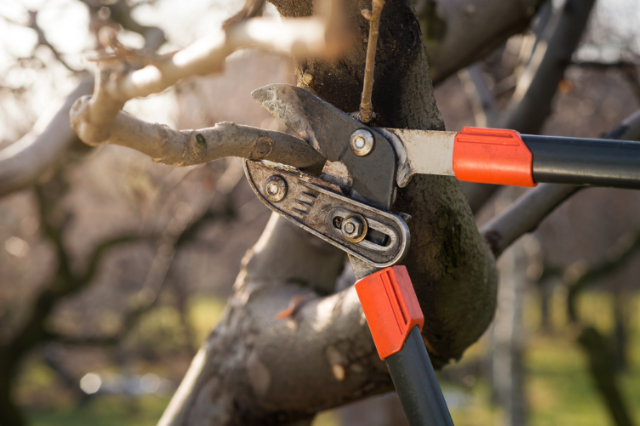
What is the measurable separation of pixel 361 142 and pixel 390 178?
10cm

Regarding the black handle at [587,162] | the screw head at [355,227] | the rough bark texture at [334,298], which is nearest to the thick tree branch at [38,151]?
the rough bark texture at [334,298]

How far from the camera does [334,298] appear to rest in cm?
160

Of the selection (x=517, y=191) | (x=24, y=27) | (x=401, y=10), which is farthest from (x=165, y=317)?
(x=401, y=10)

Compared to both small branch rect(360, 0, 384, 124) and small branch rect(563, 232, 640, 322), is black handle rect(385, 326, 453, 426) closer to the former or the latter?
small branch rect(360, 0, 384, 124)

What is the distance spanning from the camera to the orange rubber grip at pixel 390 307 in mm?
1039

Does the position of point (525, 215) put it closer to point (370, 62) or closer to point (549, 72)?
point (370, 62)

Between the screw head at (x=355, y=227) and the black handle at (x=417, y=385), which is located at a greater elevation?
the screw head at (x=355, y=227)

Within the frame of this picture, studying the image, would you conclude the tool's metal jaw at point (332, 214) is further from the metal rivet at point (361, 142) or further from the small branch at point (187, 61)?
the small branch at point (187, 61)

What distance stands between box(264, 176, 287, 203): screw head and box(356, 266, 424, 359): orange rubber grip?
0.25 metres

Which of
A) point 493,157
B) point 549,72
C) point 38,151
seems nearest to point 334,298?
point 493,157

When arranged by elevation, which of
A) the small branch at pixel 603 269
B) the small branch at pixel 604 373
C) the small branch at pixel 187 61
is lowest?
the small branch at pixel 604 373

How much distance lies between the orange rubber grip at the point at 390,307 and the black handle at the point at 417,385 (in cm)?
2

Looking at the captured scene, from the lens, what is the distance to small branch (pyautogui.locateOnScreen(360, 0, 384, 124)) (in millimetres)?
839

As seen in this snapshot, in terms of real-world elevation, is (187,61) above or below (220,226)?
above
